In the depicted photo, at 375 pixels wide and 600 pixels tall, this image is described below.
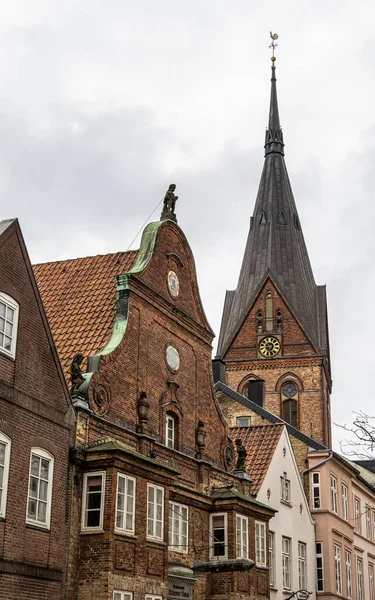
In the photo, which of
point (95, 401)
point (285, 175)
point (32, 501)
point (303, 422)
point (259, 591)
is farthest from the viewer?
point (285, 175)

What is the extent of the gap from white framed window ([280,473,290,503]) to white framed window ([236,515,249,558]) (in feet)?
20.5

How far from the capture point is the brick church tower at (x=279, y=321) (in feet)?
222

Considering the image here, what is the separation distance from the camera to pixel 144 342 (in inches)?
1033

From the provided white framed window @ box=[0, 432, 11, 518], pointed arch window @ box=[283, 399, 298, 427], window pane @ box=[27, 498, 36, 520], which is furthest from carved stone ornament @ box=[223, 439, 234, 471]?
pointed arch window @ box=[283, 399, 298, 427]

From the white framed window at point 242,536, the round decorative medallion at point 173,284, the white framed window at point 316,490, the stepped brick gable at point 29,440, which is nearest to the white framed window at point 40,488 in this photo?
the stepped brick gable at point 29,440

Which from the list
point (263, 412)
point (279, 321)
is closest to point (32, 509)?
point (263, 412)

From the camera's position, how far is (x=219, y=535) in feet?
90.6

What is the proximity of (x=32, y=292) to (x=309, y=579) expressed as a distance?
20.0 metres

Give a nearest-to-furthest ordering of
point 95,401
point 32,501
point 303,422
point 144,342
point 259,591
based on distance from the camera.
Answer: point 32,501
point 95,401
point 144,342
point 259,591
point 303,422

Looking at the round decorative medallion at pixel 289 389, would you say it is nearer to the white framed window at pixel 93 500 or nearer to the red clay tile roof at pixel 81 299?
the red clay tile roof at pixel 81 299

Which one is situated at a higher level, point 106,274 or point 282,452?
point 106,274

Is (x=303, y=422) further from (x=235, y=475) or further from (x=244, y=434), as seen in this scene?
(x=235, y=475)

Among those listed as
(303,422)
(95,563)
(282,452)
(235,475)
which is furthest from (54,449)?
(303,422)

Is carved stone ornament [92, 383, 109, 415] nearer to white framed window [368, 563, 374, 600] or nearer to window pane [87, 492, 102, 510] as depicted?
window pane [87, 492, 102, 510]
